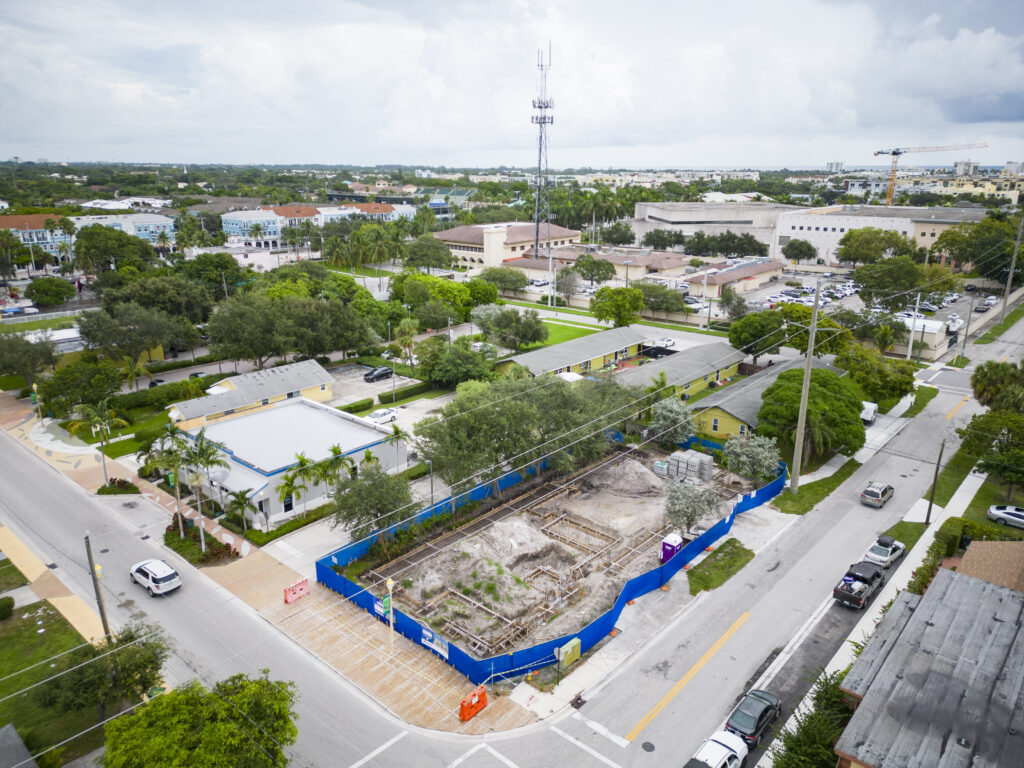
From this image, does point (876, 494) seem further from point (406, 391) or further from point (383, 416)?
point (406, 391)

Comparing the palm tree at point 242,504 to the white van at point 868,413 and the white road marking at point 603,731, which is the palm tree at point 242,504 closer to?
the white road marking at point 603,731

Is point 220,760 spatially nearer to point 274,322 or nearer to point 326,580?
point 326,580

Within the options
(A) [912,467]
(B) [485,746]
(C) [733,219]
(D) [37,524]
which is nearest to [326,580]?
(B) [485,746]

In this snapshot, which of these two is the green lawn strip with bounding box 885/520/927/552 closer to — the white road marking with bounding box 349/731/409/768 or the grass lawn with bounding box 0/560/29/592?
the white road marking with bounding box 349/731/409/768

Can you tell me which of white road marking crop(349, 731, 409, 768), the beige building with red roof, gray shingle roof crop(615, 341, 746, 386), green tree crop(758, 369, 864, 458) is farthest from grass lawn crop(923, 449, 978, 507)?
the beige building with red roof

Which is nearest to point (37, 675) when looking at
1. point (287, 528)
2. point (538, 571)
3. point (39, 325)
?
point (287, 528)
